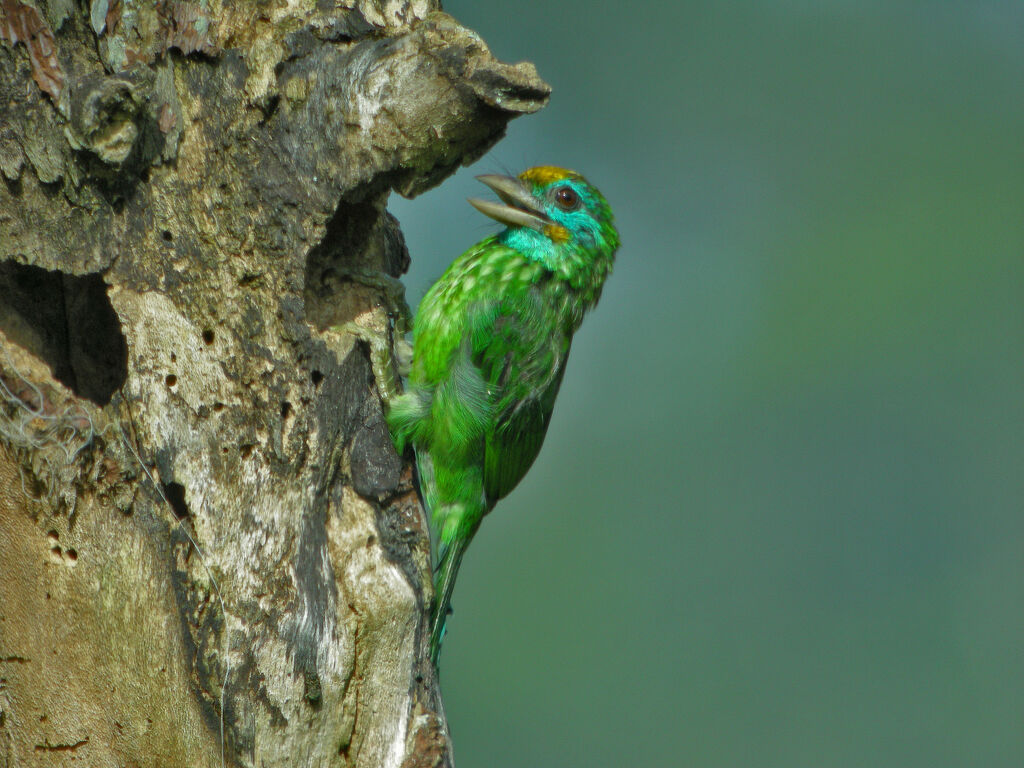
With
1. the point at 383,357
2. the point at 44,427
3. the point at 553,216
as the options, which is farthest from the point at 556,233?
the point at 44,427

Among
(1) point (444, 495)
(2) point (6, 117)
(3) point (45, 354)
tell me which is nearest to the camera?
(2) point (6, 117)

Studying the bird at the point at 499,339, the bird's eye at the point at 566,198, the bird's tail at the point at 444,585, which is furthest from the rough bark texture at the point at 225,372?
the bird's eye at the point at 566,198

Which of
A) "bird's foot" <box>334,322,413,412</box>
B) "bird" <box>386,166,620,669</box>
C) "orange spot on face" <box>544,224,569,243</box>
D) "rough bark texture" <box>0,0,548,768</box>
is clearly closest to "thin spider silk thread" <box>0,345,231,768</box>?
"rough bark texture" <box>0,0,548,768</box>

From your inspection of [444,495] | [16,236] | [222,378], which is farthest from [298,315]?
[444,495]

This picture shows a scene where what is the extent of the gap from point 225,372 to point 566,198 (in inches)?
53.8

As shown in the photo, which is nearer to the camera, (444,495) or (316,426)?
(316,426)

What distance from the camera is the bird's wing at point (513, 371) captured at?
9.19 ft

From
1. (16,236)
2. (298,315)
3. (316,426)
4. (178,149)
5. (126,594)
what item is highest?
(178,149)

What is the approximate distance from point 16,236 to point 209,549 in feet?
2.57

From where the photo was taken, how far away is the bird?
2.75 m

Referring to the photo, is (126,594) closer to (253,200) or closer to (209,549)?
(209,549)

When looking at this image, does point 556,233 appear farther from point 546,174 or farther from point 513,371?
point 513,371

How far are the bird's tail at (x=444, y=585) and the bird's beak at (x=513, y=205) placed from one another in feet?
A: 3.21

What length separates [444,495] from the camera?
111 inches
